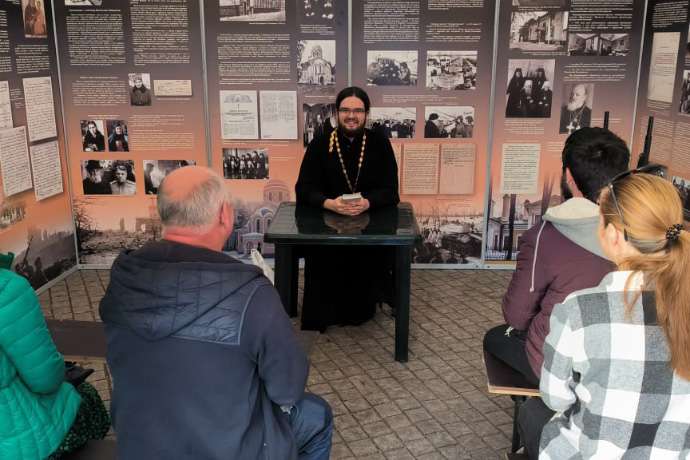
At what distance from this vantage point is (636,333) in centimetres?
162

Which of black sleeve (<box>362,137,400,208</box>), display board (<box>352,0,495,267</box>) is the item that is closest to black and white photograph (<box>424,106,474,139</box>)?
display board (<box>352,0,495,267</box>)

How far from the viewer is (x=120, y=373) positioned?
1887 millimetres

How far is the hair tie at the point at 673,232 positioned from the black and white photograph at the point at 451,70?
4.05m

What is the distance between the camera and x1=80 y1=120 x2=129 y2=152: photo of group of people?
555 cm

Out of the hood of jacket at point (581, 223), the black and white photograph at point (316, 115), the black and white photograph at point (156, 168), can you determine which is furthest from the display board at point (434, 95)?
the hood of jacket at point (581, 223)

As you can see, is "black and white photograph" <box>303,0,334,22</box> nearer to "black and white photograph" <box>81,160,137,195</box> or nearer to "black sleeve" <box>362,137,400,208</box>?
"black sleeve" <box>362,137,400,208</box>

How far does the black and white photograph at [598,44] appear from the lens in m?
5.39

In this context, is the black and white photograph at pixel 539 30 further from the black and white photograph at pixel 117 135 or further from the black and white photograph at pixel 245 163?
the black and white photograph at pixel 117 135

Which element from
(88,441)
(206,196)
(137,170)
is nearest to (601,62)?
(137,170)

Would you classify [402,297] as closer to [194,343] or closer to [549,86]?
[194,343]

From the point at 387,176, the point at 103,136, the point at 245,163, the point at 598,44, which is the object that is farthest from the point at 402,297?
the point at 103,136

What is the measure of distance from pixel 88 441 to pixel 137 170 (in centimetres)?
358

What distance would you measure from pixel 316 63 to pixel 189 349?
403cm

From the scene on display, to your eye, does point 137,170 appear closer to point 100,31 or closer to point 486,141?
point 100,31
